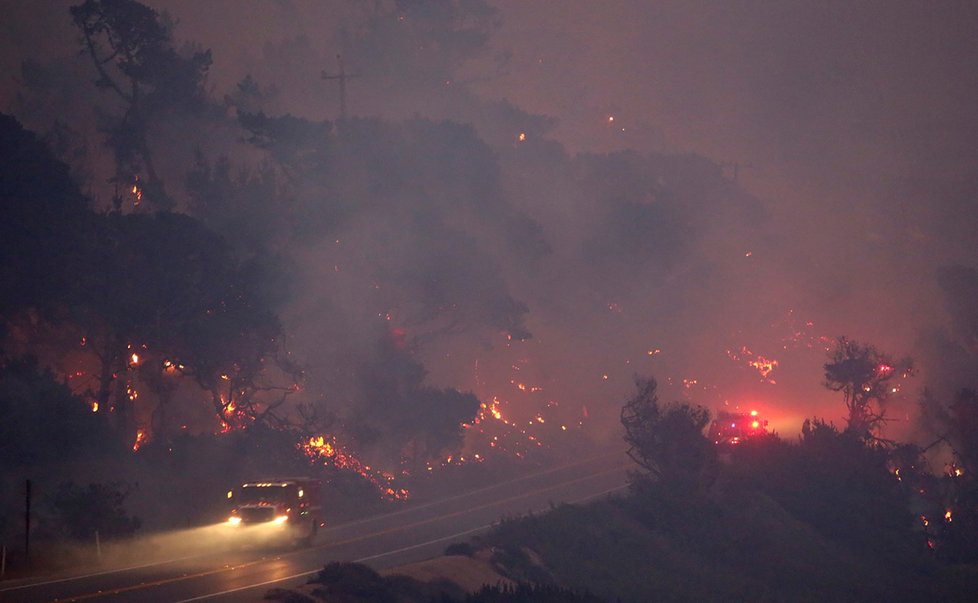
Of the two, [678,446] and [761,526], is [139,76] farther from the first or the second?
[761,526]

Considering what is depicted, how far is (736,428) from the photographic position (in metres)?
49.0

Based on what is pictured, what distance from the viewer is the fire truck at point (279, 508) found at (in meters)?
30.5

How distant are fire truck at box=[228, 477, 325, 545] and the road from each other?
2.34ft

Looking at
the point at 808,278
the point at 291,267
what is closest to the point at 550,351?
the point at 291,267

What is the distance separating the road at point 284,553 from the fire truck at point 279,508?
713mm

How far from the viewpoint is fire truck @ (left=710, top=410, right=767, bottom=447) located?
47688 mm

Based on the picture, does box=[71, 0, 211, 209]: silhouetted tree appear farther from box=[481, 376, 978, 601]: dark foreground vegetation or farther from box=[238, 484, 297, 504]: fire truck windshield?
box=[481, 376, 978, 601]: dark foreground vegetation

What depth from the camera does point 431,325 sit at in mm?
62531

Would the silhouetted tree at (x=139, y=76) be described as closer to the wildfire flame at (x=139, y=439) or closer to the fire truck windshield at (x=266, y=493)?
the wildfire flame at (x=139, y=439)

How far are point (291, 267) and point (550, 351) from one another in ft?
94.1

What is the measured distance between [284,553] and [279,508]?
4.94 ft

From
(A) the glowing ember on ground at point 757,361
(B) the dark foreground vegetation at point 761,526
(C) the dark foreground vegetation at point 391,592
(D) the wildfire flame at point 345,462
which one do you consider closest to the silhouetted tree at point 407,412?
(D) the wildfire flame at point 345,462

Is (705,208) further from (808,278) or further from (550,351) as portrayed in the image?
(550,351)

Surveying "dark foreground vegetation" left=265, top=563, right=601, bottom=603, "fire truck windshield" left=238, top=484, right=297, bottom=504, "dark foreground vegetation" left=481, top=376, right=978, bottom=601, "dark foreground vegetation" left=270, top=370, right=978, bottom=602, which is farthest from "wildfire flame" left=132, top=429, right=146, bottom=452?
"dark foreground vegetation" left=265, top=563, right=601, bottom=603
